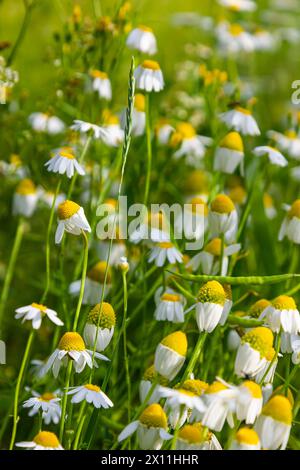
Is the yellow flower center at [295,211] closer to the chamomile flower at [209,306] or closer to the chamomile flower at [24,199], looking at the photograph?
the chamomile flower at [209,306]

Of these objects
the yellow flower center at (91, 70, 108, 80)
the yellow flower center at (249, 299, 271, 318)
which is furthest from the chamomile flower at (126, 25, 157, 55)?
the yellow flower center at (249, 299, 271, 318)

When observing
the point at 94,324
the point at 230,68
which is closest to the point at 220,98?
the point at 230,68

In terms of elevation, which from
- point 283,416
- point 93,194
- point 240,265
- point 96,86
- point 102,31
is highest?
point 102,31

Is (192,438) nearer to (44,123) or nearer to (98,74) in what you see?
(98,74)

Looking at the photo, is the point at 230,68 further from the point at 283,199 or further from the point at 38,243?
the point at 38,243

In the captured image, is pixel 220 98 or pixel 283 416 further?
pixel 220 98

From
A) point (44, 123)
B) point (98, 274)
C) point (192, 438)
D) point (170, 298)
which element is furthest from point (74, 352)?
point (44, 123)

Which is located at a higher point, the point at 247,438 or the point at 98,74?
the point at 98,74
